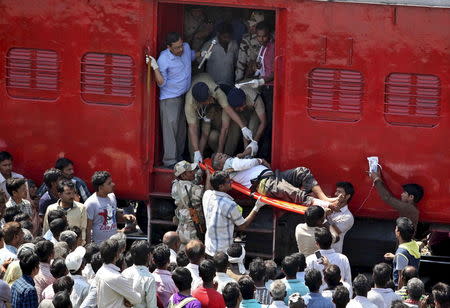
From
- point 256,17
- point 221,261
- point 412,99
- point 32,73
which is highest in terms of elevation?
point 256,17

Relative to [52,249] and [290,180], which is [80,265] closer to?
[52,249]

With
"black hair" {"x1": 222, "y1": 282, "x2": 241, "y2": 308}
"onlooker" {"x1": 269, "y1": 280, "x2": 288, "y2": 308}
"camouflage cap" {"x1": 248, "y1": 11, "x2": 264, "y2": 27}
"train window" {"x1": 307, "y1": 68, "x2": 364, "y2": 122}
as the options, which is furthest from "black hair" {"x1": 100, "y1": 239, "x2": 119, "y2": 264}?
"camouflage cap" {"x1": 248, "y1": 11, "x2": 264, "y2": 27}

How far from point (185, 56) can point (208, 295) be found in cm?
371

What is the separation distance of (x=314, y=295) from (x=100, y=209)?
2.88 meters

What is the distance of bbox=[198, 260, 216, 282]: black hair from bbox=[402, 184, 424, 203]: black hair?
9.86 feet

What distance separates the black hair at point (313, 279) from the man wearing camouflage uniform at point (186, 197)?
2617 millimetres

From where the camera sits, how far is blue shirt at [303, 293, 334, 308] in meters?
8.59

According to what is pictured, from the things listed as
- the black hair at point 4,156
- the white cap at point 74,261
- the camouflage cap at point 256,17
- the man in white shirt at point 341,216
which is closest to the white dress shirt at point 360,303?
the white cap at point 74,261

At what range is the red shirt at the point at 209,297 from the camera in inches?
338

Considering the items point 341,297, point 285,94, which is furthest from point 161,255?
point 285,94

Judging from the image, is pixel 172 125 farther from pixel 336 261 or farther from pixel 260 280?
pixel 260 280

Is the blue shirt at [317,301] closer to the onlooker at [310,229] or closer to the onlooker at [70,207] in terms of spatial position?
the onlooker at [310,229]

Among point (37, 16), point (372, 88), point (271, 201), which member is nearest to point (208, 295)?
point (271, 201)

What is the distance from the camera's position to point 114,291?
28.5ft
